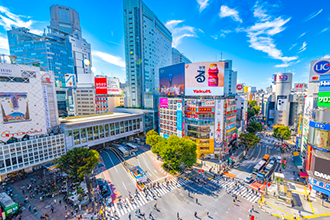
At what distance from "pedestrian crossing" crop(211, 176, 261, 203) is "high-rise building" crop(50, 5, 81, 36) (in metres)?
210

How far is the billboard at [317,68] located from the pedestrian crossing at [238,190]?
4691 centimetres

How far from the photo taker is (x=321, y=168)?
1258 inches

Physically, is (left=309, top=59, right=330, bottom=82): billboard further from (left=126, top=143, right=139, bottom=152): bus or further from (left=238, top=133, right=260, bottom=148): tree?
(left=126, top=143, right=139, bottom=152): bus

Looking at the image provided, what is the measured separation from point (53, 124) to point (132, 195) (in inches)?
1484

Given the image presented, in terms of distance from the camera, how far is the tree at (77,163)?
33875mm

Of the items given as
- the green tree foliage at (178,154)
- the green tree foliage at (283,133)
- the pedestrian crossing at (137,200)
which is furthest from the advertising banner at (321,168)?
the green tree foliage at (283,133)

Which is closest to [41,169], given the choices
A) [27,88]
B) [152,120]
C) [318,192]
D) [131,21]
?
[27,88]

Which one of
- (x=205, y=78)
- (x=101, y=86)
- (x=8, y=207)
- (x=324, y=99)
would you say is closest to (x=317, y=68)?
(x=324, y=99)

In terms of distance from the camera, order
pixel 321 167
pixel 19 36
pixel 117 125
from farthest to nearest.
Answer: pixel 19 36, pixel 117 125, pixel 321 167

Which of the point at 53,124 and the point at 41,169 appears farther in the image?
the point at 53,124

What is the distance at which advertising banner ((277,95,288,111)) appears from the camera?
295 feet

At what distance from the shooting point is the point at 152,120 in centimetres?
7669

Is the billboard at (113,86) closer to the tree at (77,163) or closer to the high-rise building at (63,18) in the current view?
the tree at (77,163)

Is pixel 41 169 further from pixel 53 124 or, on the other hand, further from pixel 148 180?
pixel 148 180
